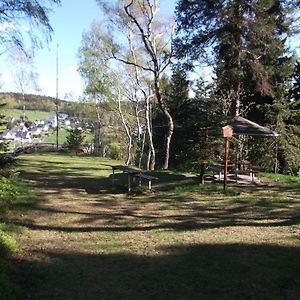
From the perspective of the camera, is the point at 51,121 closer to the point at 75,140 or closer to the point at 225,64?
the point at 75,140

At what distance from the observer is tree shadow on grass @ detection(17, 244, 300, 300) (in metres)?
5.14

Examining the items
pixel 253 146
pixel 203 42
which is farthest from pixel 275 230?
pixel 253 146

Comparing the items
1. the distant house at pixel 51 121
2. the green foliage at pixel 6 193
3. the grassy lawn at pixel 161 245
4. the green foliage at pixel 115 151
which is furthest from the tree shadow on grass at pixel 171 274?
the distant house at pixel 51 121

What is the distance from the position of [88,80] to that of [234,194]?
2587 centimetres

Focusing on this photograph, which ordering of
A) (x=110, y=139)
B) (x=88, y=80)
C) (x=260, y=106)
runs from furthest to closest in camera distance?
(x=110, y=139) → (x=88, y=80) → (x=260, y=106)

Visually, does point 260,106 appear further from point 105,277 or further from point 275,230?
point 105,277

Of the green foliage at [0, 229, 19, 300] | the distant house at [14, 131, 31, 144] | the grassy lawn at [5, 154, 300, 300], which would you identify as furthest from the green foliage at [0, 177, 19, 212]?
the distant house at [14, 131, 31, 144]

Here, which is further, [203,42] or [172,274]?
[203,42]

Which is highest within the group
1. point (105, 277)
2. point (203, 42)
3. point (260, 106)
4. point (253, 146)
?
point (203, 42)

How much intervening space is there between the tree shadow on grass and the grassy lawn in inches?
0.5

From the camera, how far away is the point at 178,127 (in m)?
37.7

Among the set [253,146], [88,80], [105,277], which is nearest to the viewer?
[105,277]

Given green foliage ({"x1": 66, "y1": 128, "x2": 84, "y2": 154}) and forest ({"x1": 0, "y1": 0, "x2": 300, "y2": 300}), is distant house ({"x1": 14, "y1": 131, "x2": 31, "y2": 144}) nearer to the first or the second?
green foliage ({"x1": 66, "y1": 128, "x2": 84, "y2": 154})

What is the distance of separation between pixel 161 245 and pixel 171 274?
4.65ft
